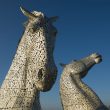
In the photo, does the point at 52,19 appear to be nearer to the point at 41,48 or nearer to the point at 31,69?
the point at 41,48

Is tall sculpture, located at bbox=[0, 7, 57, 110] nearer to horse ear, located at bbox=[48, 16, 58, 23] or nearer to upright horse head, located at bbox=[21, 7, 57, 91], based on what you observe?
upright horse head, located at bbox=[21, 7, 57, 91]

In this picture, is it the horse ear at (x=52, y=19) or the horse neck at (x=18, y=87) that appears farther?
the horse ear at (x=52, y=19)

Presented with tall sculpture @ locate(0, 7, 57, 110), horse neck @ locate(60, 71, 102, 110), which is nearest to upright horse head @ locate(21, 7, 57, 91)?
tall sculpture @ locate(0, 7, 57, 110)

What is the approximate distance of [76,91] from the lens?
961 centimetres

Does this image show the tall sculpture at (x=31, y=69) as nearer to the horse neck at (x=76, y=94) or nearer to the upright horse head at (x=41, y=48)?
the upright horse head at (x=41, y=48)

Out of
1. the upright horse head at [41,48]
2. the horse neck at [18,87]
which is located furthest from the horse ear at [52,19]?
the horse neck at [18,87]

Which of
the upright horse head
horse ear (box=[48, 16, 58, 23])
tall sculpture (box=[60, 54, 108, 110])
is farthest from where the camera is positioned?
tall sculpture (box=[60, 54, 108, 110])

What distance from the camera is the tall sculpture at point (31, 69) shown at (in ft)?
14.2

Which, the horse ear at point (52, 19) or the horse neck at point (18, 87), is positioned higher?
the horse ear at point (52, 19)

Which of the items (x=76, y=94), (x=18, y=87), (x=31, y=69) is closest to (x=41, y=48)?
(x=31, y=69)

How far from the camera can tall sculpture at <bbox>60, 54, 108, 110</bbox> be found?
9430 millimetres

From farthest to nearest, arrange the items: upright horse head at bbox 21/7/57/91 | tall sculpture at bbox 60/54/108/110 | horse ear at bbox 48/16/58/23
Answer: tall sculpture at bbox 60/54/108/110 → horse ear at bbox 48/16/58/23 → upright horse head at bbox 21/7/57/91

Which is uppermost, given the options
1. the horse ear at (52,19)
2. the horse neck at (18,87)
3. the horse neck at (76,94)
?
the horse neck at (76,94)

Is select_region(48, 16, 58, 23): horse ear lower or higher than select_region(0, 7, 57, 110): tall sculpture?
higher
